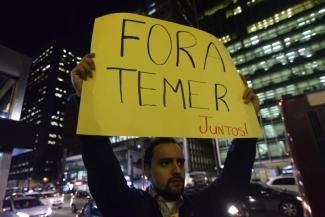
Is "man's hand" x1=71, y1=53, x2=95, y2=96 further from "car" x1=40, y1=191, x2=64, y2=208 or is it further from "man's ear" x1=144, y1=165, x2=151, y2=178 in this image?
"car" x1=40, y1=191, x2=64, y2=208

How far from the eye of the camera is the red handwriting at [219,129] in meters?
2.02

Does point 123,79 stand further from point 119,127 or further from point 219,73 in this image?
point 219,73

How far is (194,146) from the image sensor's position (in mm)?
81688

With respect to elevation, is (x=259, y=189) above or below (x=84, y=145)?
below

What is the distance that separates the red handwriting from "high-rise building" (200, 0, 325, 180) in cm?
4518

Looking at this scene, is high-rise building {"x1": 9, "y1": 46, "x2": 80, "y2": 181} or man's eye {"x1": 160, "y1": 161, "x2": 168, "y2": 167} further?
high-rise building {"x1": 9, "y1": 46, "x2": 80, "y2": 181}

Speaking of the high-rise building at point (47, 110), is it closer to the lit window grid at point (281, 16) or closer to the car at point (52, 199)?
the lit window grid at point (281, 16)

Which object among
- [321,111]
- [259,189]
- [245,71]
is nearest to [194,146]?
[245,71]

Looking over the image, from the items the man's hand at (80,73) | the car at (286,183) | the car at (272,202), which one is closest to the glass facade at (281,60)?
the car at (286,183)

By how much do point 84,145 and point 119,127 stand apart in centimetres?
26

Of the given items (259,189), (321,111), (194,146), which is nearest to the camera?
(321,111)

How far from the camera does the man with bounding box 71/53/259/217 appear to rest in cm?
162

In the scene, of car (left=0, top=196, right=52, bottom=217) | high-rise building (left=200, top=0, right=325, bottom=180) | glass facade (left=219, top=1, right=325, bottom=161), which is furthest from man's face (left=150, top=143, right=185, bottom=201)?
glass facade (left=219, top=1, right=325, bottom=161)

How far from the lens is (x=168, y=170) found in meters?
1.81
